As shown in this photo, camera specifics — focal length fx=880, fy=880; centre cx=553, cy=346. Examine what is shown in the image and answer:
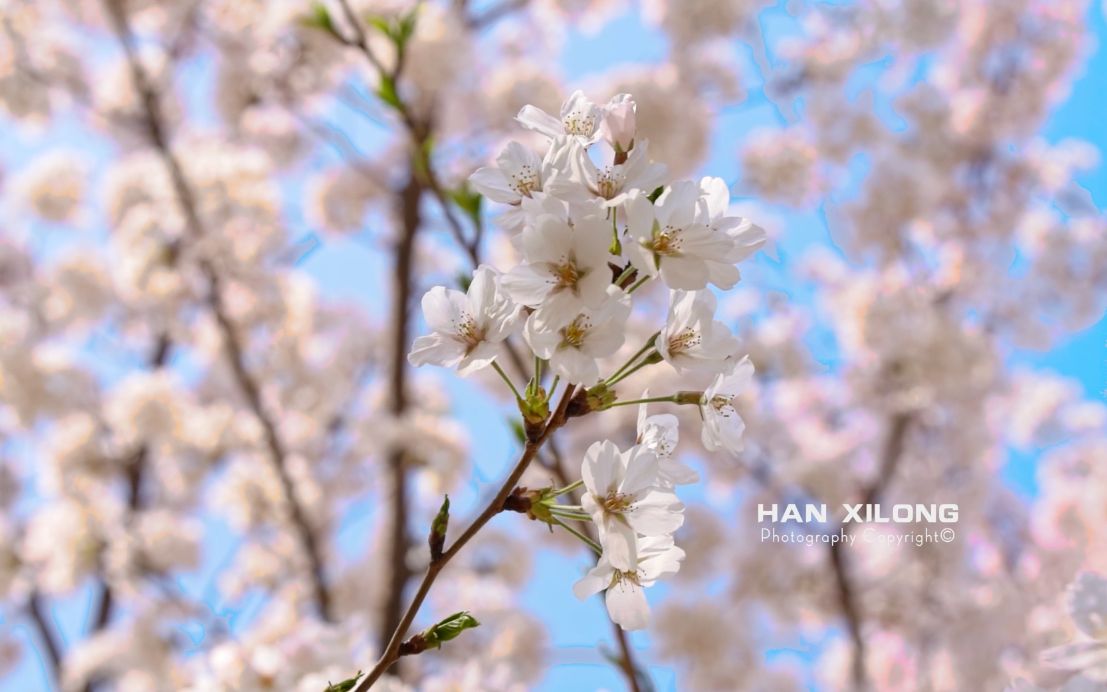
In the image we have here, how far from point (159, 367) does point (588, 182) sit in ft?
12.0

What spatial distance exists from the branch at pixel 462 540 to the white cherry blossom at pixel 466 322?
7 centimetres

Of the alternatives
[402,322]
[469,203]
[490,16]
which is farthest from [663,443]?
[490,16]

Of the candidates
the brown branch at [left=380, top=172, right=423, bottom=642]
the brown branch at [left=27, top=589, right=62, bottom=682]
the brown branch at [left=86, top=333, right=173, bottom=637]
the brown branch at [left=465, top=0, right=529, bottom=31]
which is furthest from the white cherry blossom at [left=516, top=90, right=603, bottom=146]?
the brown branch at [left=27, top=589, right=62, bottom=682]

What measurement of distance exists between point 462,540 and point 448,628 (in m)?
0.10

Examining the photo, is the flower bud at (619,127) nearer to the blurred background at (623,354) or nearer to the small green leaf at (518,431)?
the small green leaf at (518,431)

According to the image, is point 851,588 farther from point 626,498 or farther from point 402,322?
point 626,498

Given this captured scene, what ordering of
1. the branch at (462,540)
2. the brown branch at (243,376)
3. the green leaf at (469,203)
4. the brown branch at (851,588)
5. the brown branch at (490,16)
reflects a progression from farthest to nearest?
1. the brown branch at (490,16)
2. the brown branch at (851,588)
3. the brown branch at (243,376)
4. the green leaf at (469,203)
5. the branch at (462,540)

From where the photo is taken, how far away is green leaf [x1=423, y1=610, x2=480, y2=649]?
18.2 inches

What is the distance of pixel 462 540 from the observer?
40 cm

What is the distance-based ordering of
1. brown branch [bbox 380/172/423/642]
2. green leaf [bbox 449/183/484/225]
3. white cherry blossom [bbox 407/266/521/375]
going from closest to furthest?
white cherry blossom [bbox 407/266/521/375], green leaf [bbox 449/183/484/225], brown branch [bbox 380/172/423/642]

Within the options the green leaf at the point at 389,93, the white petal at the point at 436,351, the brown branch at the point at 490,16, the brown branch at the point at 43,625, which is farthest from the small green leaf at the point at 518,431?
the brown branch at the point at 43,625

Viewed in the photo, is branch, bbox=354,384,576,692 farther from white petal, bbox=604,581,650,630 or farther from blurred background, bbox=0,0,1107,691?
blurred background, bbox=0,0,1107,691

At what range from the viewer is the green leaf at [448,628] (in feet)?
1.52

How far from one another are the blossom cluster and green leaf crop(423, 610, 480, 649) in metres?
0.06
